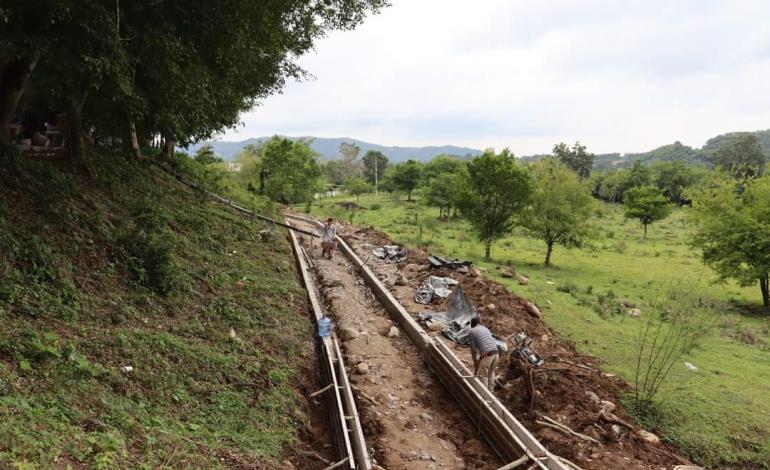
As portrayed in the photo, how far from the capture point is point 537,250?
33.6 m

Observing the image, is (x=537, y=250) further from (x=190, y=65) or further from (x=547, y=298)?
(x=190, y=65)

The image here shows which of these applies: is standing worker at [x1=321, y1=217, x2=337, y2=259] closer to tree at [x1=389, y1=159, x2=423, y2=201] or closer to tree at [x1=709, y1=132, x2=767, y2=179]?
tree at [x1=389, y1=159, x2=423, y2=201]

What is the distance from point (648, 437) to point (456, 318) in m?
5.70

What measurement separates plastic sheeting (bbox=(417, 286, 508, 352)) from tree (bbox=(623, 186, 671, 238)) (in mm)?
35316

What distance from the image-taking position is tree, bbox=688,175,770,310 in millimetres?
21688

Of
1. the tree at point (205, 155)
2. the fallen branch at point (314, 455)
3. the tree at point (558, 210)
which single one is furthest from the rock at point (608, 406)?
the tree at point (205, 155)

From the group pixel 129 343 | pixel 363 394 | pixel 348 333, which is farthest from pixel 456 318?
pixel 129 343

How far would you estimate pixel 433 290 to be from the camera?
1553cm

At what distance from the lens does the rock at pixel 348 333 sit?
39.5 ft

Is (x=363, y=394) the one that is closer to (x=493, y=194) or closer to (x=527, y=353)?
(x=527, y=353)

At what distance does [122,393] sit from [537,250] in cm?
3073

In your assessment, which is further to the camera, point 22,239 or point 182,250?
point 182,250

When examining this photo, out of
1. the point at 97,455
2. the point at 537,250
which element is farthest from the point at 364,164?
the point at 97,455

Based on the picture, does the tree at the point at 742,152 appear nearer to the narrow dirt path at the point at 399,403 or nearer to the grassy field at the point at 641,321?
the grassy field at the point at 641,321
